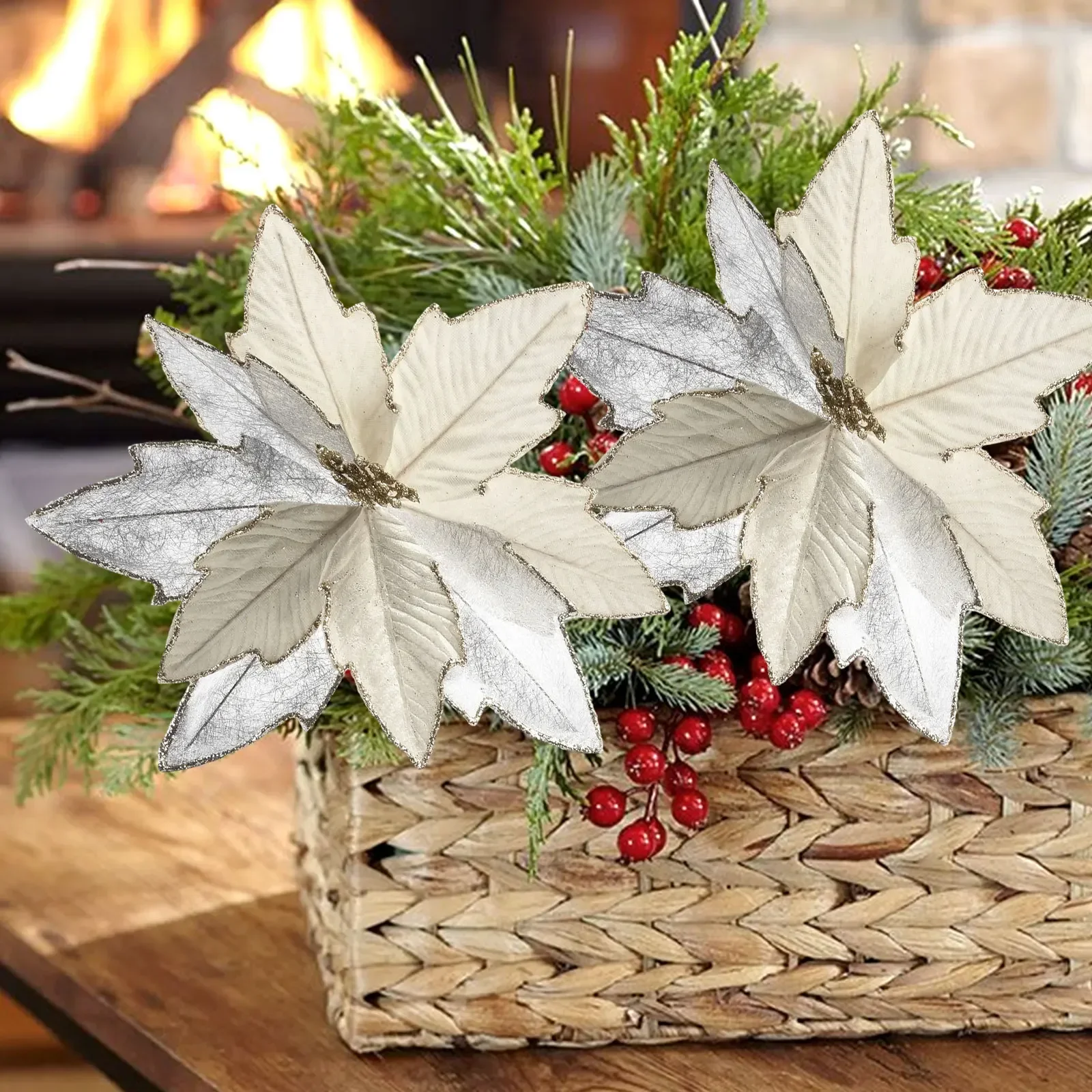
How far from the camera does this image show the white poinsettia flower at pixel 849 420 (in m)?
0.40

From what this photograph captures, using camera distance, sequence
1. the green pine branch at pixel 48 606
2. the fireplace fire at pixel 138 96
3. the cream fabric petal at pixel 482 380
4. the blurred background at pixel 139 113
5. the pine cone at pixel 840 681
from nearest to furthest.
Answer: the cream fabric petal at pixel 482 380, the pine cone at pixel 840 681, the green pine branch at pixel 48 606, the blurred background at pixel 139 113, the fireplace fire at pixel 138 96

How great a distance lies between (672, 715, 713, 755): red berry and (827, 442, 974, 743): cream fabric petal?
0.08 meters

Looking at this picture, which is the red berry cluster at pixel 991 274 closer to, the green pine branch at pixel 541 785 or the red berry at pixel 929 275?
the red berry at pixel 929 275

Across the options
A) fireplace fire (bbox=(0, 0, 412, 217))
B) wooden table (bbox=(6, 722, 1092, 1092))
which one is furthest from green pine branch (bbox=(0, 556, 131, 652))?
fireplace fire (bbox=(0, 0, 412, 217))

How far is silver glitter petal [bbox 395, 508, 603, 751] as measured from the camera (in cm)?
40

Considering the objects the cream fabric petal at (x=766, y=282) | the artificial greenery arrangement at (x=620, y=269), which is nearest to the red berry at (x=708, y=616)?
the artificial greenery arrangement at (x=620, y=269)

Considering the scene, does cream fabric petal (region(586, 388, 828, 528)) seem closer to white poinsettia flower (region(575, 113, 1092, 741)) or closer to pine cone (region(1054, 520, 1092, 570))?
white poinsettia flower (region(575, 113, 1092, 741))

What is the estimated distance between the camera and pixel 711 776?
0.50 meters

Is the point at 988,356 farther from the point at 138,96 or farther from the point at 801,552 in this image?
the point at 138,96

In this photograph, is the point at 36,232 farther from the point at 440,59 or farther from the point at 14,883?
the point at 14,883

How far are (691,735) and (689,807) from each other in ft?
0.07

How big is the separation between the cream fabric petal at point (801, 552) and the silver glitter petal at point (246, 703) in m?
0.12

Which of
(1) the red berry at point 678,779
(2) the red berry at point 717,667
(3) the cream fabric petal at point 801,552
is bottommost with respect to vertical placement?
(1) the red berry at point 678,779

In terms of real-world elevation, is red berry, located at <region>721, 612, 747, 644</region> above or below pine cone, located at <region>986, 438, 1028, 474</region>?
below
